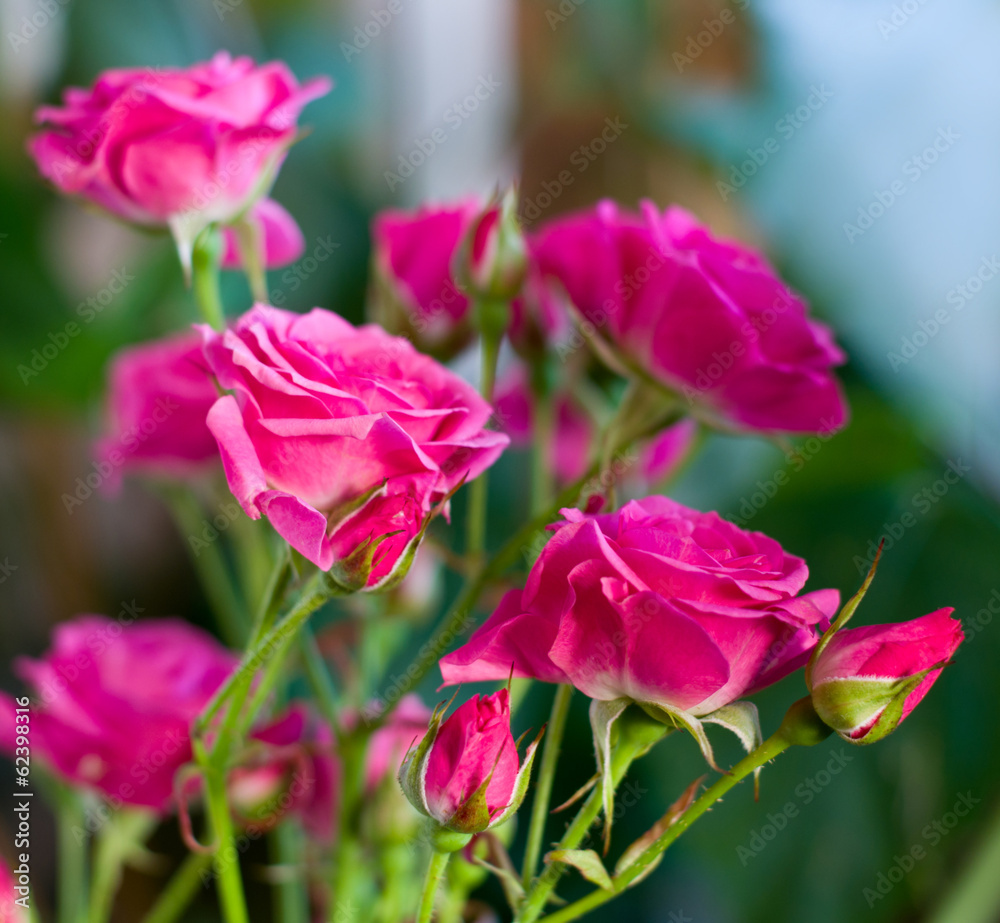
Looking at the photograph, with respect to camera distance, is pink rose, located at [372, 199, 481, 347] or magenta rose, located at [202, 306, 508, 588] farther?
pink rose, located at [372, 199, 481, 347]

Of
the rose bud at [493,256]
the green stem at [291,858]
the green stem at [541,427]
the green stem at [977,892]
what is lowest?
the green stem at [291,858]

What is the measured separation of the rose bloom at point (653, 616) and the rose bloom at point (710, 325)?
0.08m

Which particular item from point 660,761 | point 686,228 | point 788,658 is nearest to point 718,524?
point 788,658

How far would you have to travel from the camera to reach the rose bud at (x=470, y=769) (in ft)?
0.64

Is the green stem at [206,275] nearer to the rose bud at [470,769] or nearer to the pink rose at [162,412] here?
the pink rose at [162,412]

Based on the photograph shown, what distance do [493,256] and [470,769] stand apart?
0.58ft

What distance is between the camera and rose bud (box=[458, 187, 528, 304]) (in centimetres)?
31

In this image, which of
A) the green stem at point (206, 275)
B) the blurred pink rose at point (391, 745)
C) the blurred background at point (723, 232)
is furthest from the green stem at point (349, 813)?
the blurred background at point (723, 232)

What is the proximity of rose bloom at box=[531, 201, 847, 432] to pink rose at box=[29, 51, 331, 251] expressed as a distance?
11 cm

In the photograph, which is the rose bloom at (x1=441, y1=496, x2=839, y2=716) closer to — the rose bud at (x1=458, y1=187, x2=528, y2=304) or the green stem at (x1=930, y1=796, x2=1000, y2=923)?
the rose bud at (x1=458, y1=187, x2=528, y2=304)

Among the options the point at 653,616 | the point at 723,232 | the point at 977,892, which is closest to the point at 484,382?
the point at 653,616

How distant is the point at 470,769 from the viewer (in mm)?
198

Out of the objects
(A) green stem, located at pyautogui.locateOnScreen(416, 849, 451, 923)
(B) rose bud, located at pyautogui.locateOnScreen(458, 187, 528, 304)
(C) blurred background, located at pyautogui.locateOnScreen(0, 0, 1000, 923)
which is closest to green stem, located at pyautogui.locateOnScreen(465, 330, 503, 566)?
(B) rose bud, located at pyautogui.locateOnScreen(458, 187, 528, 304)

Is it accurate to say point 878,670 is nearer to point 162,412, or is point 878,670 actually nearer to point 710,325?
point 710,325
